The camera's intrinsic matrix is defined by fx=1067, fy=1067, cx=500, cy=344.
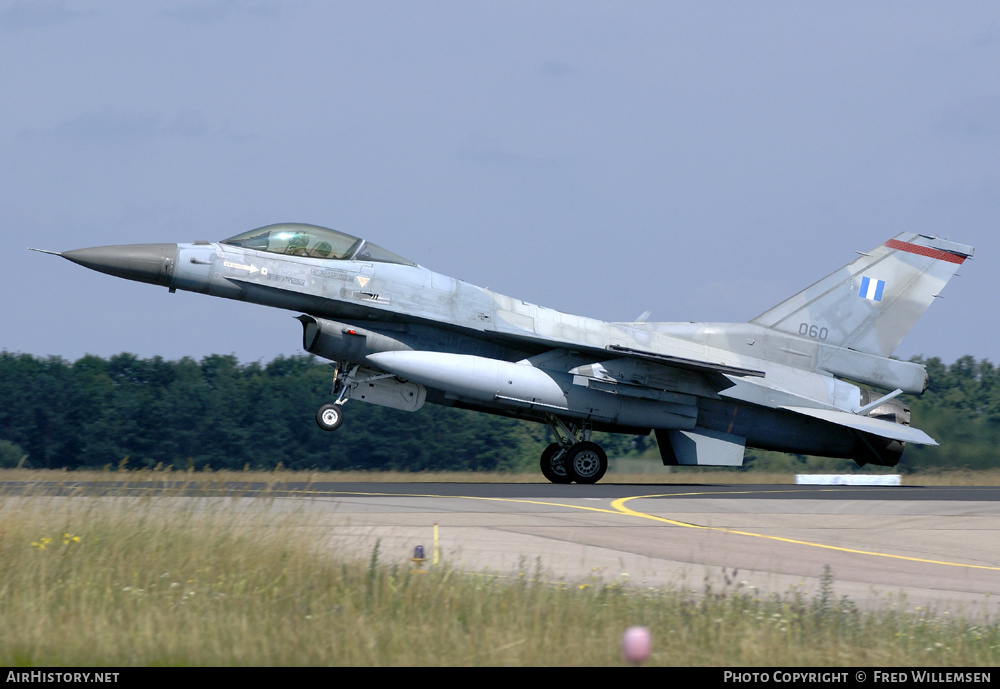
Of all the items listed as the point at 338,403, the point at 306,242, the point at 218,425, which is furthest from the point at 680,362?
the point at 218,425

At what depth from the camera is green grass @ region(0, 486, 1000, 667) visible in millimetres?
5898

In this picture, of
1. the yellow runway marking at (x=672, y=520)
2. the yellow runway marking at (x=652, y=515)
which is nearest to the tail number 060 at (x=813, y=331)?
the yellow runway marking at (x=652, y=515)

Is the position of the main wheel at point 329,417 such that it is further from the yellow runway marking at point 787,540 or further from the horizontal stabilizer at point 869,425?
the horizontal stabilizer at point 869,425

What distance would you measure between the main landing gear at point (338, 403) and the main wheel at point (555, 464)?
4.17 m

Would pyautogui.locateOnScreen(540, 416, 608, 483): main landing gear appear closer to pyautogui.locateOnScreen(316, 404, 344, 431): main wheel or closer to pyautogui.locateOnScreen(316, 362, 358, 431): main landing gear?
pyautogui.locateOnScreen(316, 362, 358, 431): main landing gear

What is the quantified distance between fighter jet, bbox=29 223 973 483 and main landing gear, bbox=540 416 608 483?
0.03 metres

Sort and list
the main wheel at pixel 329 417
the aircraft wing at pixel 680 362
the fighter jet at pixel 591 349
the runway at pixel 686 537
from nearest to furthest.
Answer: the runway at pixel 686 537 → the main wheel at pixel 329 417 → the fighter jet at pixel 591 349 → the aircraft wing at pixel 680 362

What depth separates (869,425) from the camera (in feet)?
64.6

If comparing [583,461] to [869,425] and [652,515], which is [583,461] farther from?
[652,515]

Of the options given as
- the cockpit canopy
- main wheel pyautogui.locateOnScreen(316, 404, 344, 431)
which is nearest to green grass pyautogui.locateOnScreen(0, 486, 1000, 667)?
main wheel pyautogui.locateOnScreen(316, 404, 344, 431)

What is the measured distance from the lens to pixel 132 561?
796cm

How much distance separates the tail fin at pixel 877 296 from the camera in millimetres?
20953
